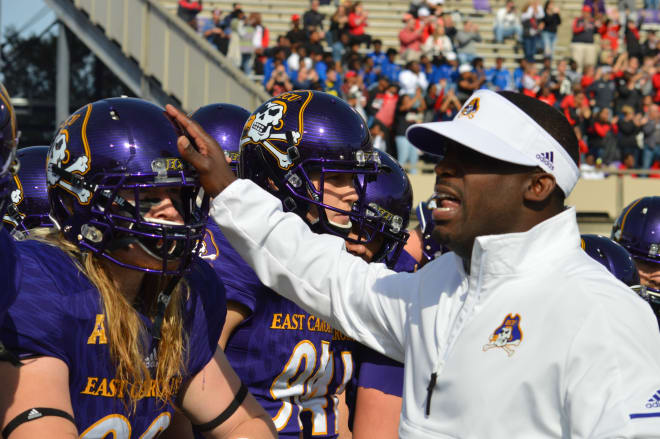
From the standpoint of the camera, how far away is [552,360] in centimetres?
226

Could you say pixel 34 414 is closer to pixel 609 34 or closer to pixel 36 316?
pixel 36 316

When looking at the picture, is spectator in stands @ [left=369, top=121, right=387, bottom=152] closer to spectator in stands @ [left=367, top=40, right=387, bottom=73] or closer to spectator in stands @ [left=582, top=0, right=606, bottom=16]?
spectator in stands @ [left=367, top=40, right=387, bottom=73]

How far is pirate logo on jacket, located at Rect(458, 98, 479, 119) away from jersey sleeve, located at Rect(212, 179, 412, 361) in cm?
50

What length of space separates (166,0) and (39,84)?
5.12 m

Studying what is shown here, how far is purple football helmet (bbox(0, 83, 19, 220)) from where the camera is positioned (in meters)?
2.24

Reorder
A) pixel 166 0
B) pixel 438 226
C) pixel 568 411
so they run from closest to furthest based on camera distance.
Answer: pixel 568 411
pixel 438 226
pixel 166 0

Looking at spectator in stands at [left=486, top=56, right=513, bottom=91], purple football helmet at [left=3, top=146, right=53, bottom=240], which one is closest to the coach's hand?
purple football helmet at [left=3, top=146, right=53, bottom=240]

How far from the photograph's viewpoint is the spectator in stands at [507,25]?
18734mm

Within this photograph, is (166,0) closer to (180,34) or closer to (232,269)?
(180,34)

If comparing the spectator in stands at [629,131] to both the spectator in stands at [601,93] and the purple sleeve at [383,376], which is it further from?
the purple sleeve at [383,376]

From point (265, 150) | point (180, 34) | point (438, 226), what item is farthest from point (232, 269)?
point (180, 34)

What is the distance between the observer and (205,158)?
2.74 metres

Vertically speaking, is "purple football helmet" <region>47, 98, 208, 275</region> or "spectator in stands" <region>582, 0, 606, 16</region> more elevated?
"purple football helmet" <region>47, 98, 208, 275</region>

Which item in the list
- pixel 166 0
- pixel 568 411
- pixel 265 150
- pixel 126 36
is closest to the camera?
pixel 568 411
